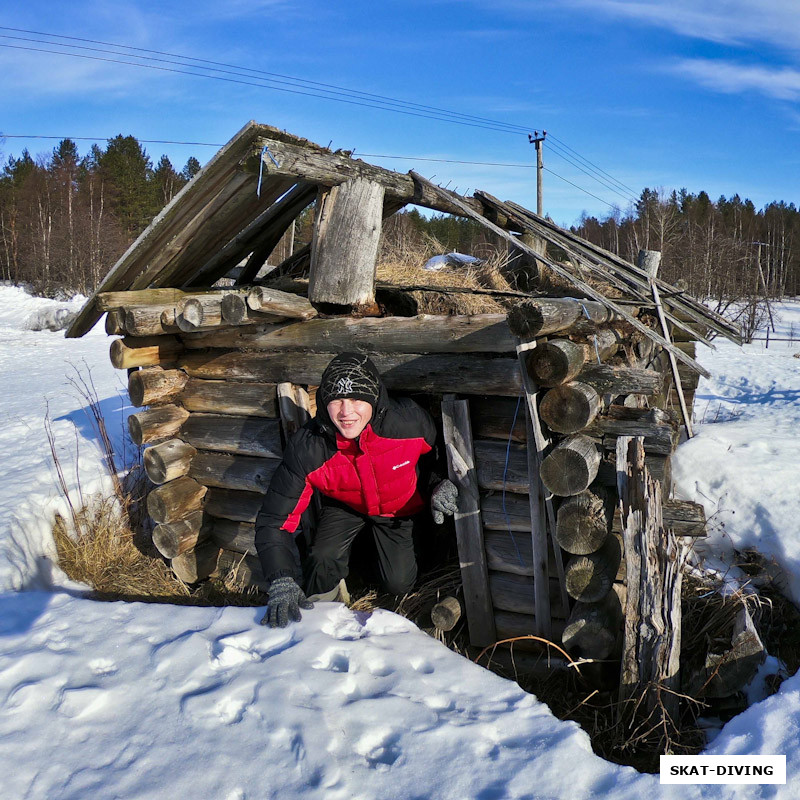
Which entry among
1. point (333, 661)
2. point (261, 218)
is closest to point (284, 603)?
point (333, 661)

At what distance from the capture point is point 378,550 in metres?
4.33

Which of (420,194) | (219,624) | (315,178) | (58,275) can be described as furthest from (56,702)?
(58,275)

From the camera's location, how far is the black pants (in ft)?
14.1

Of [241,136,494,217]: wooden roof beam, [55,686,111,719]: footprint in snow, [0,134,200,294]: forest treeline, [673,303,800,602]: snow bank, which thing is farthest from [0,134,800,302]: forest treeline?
[55,686,111,719]: footprint in snow

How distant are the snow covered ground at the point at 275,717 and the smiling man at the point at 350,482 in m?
→ 0.42

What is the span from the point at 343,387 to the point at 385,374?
1.88 ft

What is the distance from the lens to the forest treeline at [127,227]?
80.5 ft

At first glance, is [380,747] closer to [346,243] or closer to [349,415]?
[349,415]

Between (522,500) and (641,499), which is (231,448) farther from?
(641,499)

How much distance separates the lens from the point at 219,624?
3365 mm

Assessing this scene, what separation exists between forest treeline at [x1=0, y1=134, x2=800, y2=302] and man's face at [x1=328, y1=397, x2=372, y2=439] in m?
17.2

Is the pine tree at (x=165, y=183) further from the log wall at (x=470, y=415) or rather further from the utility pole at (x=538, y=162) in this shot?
the log wall at (x=470, y=415)

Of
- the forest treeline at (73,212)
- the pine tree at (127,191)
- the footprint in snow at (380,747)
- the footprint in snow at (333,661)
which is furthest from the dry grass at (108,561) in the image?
the pine tree at (127,191)

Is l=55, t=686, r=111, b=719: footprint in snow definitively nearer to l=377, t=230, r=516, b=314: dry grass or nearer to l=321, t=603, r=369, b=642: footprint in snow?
l=321, t=603, r=369, b=642: footprint in snow
